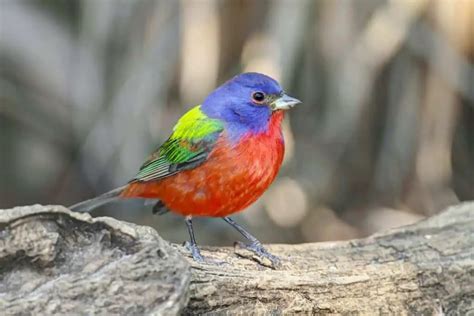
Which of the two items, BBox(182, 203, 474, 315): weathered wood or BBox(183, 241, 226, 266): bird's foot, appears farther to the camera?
BBox(183, 241, 226, 266): bird's foot

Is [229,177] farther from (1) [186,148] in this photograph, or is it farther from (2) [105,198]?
(2) [105,198]

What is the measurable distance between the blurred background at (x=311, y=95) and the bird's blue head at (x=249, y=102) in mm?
1296

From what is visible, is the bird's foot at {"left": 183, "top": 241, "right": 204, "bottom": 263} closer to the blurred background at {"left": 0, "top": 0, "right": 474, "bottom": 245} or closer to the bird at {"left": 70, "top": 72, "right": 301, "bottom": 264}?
the bird at {"left": 70, "top": 72, "right": 301, "bottom": 264}

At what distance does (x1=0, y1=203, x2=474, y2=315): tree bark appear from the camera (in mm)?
2832

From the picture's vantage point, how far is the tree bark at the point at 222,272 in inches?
111

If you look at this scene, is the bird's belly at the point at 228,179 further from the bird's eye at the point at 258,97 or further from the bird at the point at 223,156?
the bird's eye at the point at 258,97

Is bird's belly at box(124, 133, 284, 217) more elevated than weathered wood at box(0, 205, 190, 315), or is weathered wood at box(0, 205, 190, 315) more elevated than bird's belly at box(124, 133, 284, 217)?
bird's belly at box(124, 133, 284, 217)

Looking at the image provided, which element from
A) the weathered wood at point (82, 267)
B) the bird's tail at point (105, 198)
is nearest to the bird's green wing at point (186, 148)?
the bird's tail at point (105, 198)

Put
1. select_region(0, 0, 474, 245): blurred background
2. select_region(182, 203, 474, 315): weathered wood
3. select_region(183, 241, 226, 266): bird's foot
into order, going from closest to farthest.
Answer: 1. select_region(182, 203, 474, 315): weathered wood
2. select_region(183, 241, 226, 266): bird's foot
3. select_region(0, 0, 474, 245): blurred background

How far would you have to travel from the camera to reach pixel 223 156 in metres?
4.18

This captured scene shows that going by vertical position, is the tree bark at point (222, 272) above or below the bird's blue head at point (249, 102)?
below

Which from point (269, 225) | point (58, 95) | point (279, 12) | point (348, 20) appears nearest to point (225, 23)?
point (279, 12)

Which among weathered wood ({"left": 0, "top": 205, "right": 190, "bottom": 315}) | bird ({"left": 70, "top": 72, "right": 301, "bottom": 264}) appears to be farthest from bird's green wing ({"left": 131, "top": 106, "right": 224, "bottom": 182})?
weathered wood ({"left": 0, "top": 205, "right": 190, "bottom": 315})

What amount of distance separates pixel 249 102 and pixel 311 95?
5.81 feet
